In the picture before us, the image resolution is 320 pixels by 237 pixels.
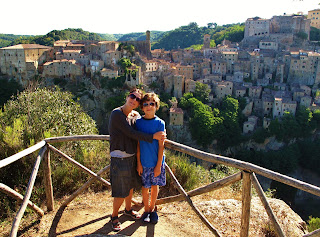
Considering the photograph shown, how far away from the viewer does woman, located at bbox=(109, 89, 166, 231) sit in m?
3.49

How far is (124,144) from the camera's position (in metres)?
3.64

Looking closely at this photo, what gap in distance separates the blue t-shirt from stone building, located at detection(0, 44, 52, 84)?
35.3m

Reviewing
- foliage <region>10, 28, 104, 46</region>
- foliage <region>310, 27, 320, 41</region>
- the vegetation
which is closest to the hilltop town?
the vegetation

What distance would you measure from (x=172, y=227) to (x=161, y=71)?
3237 cm

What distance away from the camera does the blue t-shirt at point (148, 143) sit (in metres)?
3.64

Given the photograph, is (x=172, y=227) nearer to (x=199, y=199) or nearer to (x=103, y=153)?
(x=199, y=199)

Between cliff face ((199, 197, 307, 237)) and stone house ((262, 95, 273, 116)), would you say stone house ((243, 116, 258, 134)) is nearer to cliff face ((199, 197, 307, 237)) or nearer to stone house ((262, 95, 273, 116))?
stone house ((262, 95, 273, 116))

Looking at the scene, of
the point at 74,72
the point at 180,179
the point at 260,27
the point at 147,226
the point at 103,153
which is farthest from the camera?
the point at 260,27

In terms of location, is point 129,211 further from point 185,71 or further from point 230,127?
point 185,71

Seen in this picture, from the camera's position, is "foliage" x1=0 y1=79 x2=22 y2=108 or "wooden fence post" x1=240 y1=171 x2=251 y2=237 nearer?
"wooden fence post" x1=240 y1=171 x2=251 y2=237

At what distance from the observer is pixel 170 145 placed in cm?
397

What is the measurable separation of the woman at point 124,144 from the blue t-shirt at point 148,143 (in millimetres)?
105

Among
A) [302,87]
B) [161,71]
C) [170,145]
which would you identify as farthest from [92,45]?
[170,145]

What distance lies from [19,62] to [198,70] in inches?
945
